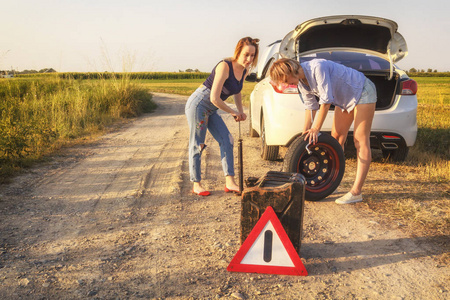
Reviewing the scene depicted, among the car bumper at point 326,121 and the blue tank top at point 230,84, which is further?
the car bumper at point 326,121

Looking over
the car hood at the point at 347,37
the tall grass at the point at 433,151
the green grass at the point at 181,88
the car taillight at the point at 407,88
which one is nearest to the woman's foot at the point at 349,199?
the tall grass at the point at 433,151

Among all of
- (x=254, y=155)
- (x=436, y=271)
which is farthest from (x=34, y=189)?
(x=436, y=271)

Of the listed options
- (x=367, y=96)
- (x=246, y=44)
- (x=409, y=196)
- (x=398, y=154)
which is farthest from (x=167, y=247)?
(x=398, y=154)

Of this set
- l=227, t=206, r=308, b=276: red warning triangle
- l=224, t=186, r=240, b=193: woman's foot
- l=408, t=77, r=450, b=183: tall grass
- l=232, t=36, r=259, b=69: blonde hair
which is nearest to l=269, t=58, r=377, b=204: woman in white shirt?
l=232, t=36, r=259, b=69: blonde hair

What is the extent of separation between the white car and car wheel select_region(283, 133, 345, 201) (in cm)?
91

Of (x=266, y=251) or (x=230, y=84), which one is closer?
(x=266, y=251)

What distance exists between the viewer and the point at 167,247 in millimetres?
3707

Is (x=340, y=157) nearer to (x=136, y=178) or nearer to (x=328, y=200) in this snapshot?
(x=328, y=200)

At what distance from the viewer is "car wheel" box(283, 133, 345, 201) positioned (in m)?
4.81

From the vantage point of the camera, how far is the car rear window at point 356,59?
20.7 feet

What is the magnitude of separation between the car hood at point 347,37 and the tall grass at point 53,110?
430 centimetres

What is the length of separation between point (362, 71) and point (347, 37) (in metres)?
0.61

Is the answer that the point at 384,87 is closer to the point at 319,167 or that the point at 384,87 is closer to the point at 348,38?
the point at 348,38

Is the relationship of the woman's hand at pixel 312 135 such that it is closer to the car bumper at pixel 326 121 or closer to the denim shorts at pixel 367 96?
the denim shorts at pixel 367 96
